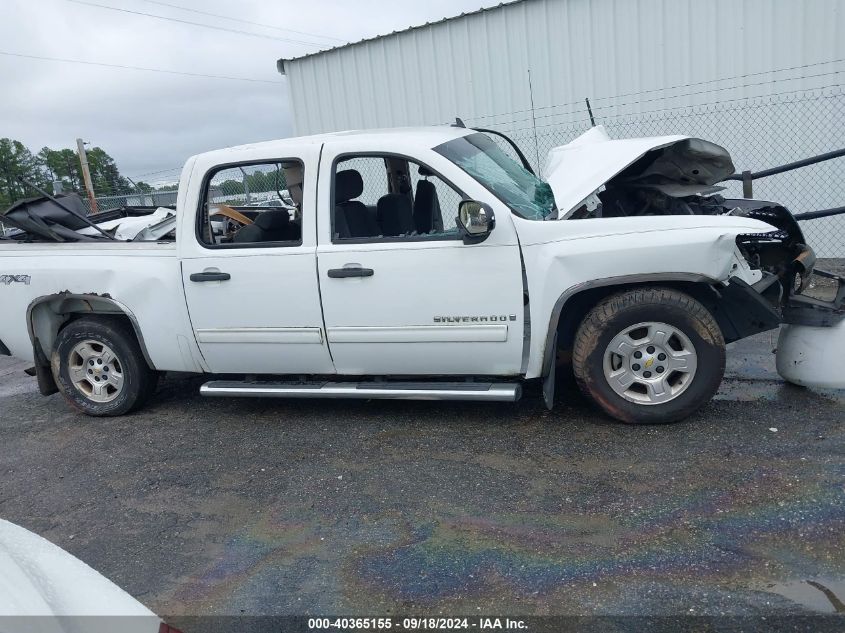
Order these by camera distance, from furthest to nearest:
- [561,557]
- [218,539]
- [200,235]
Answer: [200,235], [218,539], [561,557]

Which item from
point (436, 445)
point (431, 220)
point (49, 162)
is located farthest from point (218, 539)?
point (49, 162)

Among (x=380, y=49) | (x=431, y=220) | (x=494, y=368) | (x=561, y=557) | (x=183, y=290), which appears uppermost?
(x=380, y=49)

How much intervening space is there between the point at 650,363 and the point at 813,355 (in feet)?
3.67

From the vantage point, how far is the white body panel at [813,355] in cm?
425

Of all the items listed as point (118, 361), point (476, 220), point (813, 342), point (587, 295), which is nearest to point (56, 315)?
point (118, 361)

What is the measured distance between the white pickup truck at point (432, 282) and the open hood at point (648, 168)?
0.05 ft

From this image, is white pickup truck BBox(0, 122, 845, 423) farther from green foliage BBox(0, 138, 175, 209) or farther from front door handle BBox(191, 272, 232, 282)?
green foliage BBox(0, 138, 175, 209)

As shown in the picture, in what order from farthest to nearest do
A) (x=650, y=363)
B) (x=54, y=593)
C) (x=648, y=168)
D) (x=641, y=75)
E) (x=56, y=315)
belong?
(x=641, y=75) < (x=56, y=315) < (x=648, y=168) < (x=650, y=363) < (x=54, y=593)

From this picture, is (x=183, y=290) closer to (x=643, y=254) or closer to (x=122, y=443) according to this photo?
(x=122, y=443)

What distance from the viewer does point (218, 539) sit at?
358 cm

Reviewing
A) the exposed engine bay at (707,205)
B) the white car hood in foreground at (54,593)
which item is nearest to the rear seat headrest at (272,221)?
the exposed engine bay at (707,205)

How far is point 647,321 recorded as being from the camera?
4105mm

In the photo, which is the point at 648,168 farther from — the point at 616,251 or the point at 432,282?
the point at 432,282

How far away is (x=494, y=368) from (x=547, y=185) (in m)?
1.50
